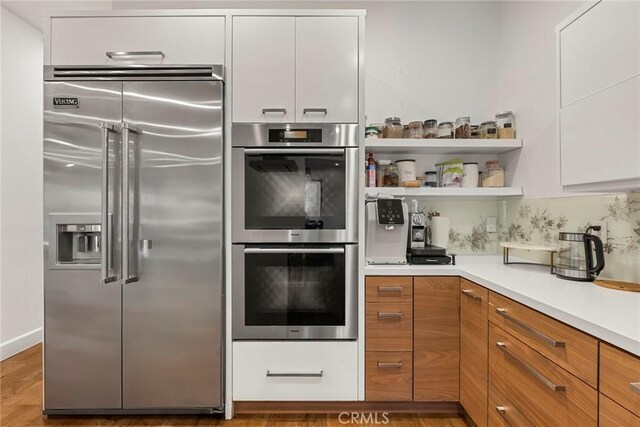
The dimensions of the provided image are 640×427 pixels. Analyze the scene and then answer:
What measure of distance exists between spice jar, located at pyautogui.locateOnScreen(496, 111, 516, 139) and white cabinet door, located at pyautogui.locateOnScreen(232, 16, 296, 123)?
1466 mm

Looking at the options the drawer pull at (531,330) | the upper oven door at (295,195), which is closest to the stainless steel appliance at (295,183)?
the upper oven door at (295,195)

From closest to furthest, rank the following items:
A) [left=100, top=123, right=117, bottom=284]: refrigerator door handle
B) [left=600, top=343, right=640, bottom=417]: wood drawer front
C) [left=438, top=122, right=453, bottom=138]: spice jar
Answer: [left=600, top=343, right=640, bottom=417]: wood drawer front → [left=100, top=123, right=117, bottom=284]: refrigerator door handle → [left=438, top=122, right=453, bottom=138]: spice jar

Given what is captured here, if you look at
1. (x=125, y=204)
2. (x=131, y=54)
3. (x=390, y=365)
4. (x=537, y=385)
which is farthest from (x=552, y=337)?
(x=131, y=54)

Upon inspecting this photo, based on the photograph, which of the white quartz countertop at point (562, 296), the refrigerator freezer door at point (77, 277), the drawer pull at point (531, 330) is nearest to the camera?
the white quartz countertop at point (562, 296)

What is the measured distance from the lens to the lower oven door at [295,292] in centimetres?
206

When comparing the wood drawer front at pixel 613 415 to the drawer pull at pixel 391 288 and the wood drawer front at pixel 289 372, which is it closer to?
the drawer pull at pixel 391 288

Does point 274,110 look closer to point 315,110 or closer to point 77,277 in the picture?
point 315,110

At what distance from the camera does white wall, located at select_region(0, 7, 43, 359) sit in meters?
2.88

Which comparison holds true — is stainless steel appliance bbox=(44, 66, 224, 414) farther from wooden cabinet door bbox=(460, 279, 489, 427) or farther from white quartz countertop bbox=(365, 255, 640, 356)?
wooden cabinet door bbox=(460, 279, 489, 427)

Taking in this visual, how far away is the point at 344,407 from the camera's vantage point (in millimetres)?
2113

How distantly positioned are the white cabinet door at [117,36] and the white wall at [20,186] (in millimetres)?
1374

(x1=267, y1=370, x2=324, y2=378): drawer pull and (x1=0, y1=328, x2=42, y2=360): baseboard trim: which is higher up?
(x1=267, y1=370, x2=324, y2=378): drawer pull

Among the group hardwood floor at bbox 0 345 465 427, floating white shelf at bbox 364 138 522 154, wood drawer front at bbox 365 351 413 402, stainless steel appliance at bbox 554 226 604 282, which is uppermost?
floating white shelf at bbox 364 138 522 154

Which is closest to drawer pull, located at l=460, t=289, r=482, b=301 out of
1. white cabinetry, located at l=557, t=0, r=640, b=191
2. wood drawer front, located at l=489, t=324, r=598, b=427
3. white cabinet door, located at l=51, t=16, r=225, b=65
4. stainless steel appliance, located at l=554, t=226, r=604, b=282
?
wood drawer front, located at l=489, t=324, r=598, b=427
